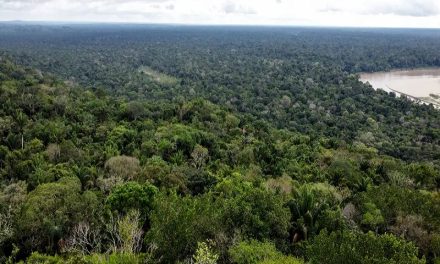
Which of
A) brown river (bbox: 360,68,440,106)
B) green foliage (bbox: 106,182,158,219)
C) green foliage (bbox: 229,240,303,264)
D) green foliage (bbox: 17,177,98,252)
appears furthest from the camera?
brown river (bbox: 360,68,440,106)

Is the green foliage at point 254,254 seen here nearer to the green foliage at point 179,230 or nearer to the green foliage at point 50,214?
the green foliage at point 179,230

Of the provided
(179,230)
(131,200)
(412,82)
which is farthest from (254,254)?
(412,82)

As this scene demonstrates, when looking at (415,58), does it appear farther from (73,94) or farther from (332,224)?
(332,224)

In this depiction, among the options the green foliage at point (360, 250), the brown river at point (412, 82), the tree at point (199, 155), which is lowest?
the brown river at point (412, 82)

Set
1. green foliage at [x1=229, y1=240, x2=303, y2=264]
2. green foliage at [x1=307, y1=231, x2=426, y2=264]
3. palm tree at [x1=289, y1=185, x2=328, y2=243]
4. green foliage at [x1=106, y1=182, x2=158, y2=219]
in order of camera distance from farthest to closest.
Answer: green foliage at [x1=106, y1=182, x2=158, y2=219] < palm tree at [x1=289, y1=185, x2=328, y2=243] < green foliage at [x1=229, y1=240, x2=303, y2=264] < green foliage at [x1=307, y1=231, x2=426, y2=264]

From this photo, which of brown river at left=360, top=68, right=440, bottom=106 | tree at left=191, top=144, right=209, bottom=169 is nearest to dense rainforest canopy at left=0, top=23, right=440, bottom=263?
tree at left=191, top=144, right=209, bottom=169

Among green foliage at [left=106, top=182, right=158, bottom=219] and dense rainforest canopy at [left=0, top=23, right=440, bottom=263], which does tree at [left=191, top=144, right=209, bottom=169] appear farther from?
green foliage at [left=106, top=182, right=158, bottom=219]

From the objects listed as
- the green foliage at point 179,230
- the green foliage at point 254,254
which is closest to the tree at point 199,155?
the green foliage at point 179,230

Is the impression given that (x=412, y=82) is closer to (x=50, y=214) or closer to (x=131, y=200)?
(x=131, y=200)
